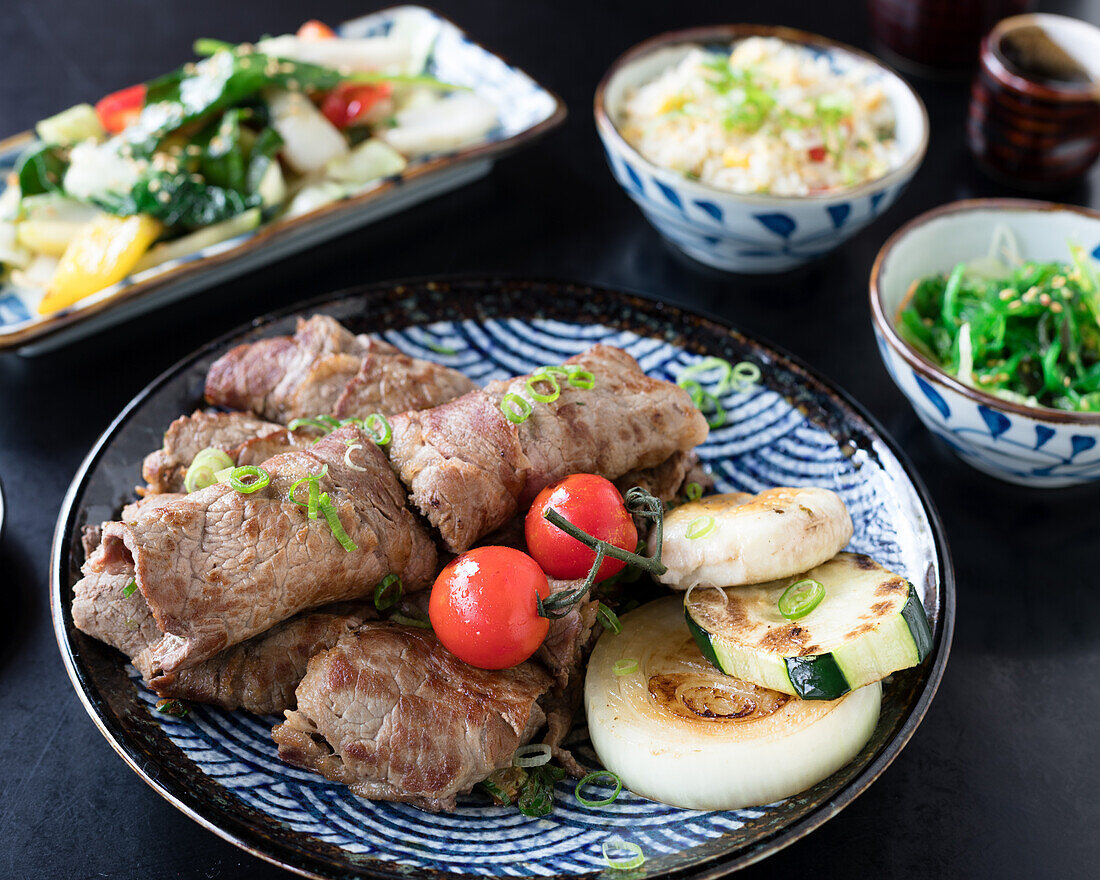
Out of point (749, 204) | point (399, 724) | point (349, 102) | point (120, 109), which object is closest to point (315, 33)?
point (349, 102)

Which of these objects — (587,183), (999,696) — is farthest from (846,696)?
(587,183)

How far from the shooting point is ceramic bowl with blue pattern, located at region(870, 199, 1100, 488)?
3.12m

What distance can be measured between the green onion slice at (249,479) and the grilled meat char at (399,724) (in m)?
0.46

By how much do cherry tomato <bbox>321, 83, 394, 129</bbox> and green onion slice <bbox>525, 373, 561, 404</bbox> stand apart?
8.87ft

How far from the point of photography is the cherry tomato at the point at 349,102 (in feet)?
16.4

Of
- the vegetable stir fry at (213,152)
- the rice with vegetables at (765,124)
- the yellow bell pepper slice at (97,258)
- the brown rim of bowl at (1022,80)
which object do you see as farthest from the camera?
A: the brown rim of bowl at (1022,80)

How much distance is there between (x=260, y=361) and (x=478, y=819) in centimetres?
170

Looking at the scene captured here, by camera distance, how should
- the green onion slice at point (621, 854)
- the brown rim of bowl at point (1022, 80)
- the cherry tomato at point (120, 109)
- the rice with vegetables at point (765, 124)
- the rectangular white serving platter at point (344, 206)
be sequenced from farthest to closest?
the cherry tomato at point (120, 109), the brown rim of bowl at point (1022, 80), the rice with vegetables at point (765, 124), the rectangular white serving platter at point (344, 206), the green onion slice at point (621, 854)

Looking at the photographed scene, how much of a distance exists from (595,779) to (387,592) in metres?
0.74

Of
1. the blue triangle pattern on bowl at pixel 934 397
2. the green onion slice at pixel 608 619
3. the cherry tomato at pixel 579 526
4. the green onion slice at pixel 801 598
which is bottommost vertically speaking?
the blue triangle pattern on bowl at pixel 934 397

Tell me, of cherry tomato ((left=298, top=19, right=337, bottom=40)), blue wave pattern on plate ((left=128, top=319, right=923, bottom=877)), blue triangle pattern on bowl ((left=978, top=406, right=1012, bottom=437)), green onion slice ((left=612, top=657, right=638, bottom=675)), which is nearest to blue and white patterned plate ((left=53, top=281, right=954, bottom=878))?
blue wave pattern on plate ((left=128, top=319, right=923, bottom=877))

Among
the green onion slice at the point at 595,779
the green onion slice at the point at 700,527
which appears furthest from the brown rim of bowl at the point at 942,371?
the green onion slice at the point at 595,779

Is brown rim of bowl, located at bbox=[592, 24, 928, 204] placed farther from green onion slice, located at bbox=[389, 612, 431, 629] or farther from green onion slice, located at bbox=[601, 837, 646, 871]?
green onion slice, located at bbox=[601, 837, 646, 871]

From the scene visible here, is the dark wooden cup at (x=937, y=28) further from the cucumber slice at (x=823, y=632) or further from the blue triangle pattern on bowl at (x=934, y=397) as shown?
the cucumber slice at (x=823, y=632)
